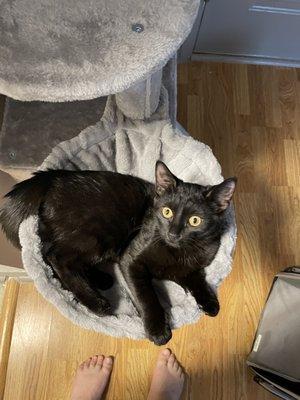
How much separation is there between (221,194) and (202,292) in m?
0.27

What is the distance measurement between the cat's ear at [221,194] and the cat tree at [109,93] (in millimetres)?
76

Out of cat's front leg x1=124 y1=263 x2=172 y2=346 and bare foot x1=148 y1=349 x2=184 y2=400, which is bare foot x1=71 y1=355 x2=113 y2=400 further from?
cat's front leg x1=124 y1=263 x2=172 y2=346

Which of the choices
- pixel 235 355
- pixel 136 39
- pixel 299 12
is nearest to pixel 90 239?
pixel 136 39

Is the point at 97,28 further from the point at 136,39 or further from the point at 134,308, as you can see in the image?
the point at 134,308

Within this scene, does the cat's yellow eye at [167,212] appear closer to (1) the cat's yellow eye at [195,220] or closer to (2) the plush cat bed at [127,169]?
(1) the cat's yellow eye at [195,220]

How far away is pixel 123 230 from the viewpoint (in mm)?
1122

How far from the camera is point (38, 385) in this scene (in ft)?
4.44

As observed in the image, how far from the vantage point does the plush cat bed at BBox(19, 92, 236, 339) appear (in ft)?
3.34

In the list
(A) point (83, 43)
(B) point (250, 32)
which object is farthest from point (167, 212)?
(B) point (250, 32)

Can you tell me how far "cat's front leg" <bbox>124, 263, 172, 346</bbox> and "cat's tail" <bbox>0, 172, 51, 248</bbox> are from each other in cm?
28

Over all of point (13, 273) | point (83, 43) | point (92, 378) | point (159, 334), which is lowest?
point (92, 378)

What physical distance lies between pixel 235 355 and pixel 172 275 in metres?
0.47

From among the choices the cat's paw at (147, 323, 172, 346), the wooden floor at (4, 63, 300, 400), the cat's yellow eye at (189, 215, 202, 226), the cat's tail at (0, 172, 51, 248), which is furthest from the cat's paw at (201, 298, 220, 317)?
the cat's tail at (0, 172, 51, 248)

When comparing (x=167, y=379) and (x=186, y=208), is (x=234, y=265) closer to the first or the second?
(x=167, y=379)
